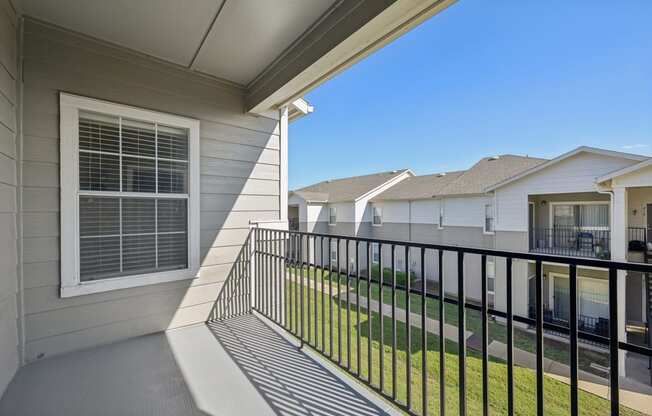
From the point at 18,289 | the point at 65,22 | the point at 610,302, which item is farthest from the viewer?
the point at 65,22

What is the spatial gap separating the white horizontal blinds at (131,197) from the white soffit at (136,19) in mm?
674

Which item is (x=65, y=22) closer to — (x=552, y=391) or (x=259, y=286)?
(x=259, y=286)

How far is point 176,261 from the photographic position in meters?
2.67

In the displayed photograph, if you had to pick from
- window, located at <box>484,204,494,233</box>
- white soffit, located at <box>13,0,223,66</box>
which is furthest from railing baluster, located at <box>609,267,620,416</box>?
window, located at <box>484,204,494,233</box>

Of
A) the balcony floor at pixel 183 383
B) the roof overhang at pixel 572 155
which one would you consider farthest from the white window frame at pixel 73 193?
the roof overhang at pixel 572 155

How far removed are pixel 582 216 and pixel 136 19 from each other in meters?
10.9

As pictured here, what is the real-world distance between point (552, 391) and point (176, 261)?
5.36 meters

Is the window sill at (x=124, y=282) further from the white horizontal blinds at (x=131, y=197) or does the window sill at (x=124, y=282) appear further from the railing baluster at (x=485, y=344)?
the railing baluster at (x=485, y=344)

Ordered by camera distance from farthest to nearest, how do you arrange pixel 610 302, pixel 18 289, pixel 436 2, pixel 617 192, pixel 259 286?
1. pixel 617 192
2. pixel 259 286
3. pixel 18 289
4. pixel 436 2
5. pixel 610 302

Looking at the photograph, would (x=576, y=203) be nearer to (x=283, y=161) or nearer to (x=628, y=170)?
(x=628, y=170)

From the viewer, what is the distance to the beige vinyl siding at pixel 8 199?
1.63m

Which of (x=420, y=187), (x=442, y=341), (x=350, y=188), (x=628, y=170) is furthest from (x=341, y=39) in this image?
(x=350, y=188)

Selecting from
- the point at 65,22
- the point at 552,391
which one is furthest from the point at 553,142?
the point at 65,22

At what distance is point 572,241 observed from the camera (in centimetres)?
788
